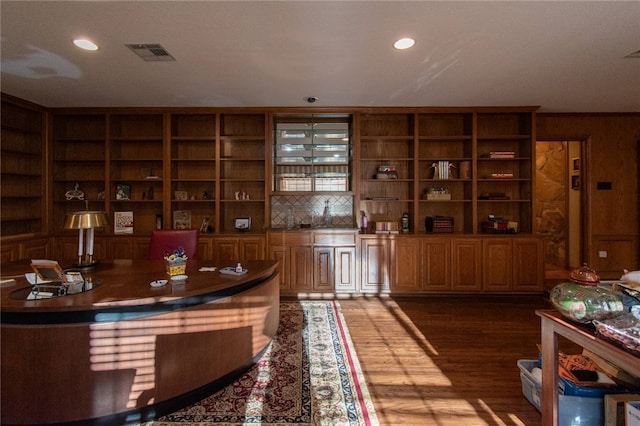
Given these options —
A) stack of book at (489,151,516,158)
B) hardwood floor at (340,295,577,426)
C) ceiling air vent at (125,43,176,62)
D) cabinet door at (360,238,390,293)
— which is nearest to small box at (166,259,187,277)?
hardwood floor at (340,295,577,426)

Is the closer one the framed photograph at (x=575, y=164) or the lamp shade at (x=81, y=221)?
the lamp shade at (x=81, y=221)

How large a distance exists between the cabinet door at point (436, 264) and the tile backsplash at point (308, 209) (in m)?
1.21

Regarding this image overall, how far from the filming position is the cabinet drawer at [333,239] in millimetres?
4355

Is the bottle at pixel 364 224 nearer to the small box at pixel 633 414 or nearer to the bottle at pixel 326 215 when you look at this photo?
the bottle at pixel 326 215

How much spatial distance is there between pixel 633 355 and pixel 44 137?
20.6 ft

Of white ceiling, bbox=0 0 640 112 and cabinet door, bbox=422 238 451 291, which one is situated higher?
white ceiling, bbox=0 0 640 112

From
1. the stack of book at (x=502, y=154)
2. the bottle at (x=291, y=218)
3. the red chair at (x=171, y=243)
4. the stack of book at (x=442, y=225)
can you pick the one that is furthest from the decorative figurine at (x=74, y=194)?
the stack of book at (x=502, y=154)

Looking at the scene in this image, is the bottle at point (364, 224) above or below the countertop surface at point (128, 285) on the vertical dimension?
above

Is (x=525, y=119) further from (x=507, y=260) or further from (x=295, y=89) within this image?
(x=295, y=89)

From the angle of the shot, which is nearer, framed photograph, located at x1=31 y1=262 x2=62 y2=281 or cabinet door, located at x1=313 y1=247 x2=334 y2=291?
framed photograph, located at x1=31 y1=262 x2=62 y2=281

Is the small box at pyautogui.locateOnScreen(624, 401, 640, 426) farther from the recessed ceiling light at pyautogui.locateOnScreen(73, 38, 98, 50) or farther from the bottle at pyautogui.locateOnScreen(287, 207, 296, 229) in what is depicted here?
the recessed ceiling light at pyautogui.locateOnScreen(73, 38, 98, 50)

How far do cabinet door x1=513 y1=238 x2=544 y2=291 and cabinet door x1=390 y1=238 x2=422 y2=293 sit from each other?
1330mm

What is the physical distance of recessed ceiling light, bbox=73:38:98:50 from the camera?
2607 millimetres

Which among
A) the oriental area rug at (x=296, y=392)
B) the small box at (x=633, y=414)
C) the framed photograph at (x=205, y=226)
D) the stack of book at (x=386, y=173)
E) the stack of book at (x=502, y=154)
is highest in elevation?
the stack of book at (x=502, y=154)
